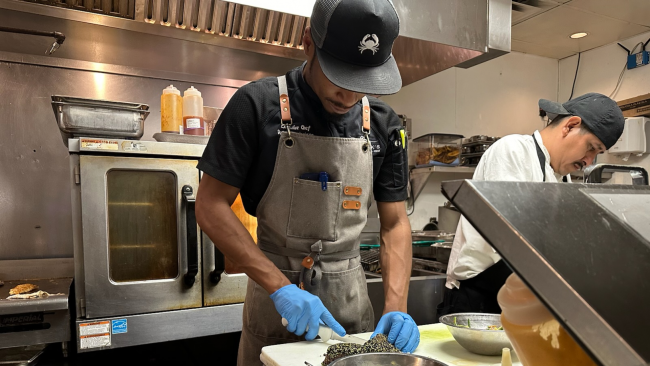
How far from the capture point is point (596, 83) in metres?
4.91

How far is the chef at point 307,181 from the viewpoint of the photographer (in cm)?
123

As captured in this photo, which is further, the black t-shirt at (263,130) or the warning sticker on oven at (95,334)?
the warning sticker on oven at (95,334)

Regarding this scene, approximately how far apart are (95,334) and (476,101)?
4.07 metres

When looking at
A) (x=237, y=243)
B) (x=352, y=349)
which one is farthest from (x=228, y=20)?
(x=352, y=349)

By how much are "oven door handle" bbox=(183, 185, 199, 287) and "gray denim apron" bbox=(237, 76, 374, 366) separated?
72 cm

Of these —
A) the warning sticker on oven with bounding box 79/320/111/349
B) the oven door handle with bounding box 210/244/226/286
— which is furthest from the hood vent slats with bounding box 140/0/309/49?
the warning sticker on oven with bounding box 79/320/111/349

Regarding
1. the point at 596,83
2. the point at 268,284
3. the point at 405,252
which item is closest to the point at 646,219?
the point at 268,284

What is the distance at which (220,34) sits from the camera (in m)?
2.73

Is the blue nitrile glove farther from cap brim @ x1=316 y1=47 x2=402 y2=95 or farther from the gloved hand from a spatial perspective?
cap brim @ x1=316 y1=47 x2=402 y2=95

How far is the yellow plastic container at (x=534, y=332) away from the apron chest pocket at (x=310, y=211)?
905 millimetres

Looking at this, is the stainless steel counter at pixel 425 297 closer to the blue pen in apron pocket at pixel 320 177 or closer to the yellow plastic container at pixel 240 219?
the yellow plastic container at pixel 240 219

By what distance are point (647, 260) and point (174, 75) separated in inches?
112

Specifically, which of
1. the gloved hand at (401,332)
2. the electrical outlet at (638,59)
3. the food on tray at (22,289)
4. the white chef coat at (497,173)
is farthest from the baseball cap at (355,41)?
the electrical outlet at (638,59)

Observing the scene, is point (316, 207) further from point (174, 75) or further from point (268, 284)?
point (174, 75)
